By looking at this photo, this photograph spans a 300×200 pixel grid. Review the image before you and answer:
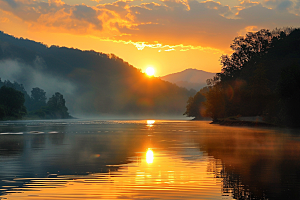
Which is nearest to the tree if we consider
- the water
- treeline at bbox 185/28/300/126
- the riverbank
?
treeline at bbox 185/28/300/126

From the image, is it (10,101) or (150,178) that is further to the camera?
(10,101)

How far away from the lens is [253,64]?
428 ft

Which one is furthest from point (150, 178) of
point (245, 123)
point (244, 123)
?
point (244, 123)

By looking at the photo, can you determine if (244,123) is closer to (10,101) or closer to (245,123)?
(245,123)

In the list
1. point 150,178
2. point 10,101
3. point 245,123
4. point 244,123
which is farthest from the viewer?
point 10,101

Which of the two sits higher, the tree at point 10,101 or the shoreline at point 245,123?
the tree at point 10,101

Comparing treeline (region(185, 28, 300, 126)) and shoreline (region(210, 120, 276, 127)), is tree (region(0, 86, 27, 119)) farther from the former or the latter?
shoreline (region(210, 120, 276, 127))

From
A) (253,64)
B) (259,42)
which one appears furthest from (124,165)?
(259,42)

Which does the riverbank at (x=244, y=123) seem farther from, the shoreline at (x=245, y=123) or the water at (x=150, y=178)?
→ the water at (x=150, y=178)

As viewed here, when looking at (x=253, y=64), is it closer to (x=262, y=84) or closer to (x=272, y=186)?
(x=262, y=84)

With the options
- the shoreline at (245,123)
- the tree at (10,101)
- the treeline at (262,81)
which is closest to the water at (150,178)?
the treeline at (262,81)

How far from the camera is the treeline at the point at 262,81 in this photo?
84.9m

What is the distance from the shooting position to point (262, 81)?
371 feet

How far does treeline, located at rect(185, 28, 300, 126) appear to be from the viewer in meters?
84.9
